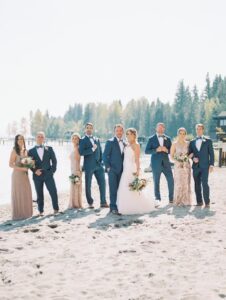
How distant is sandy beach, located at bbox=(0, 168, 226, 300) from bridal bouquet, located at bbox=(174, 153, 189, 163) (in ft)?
6.11

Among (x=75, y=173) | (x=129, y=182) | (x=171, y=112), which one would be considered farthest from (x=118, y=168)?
(x=171, y=112)

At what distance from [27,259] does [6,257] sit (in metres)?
0.49

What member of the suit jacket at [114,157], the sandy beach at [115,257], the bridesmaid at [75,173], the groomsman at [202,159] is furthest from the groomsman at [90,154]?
the groomsman at [202,159]

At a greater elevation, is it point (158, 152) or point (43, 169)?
point (158, 152)

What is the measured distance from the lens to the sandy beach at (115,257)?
18.7ft

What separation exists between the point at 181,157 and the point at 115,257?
5789mm

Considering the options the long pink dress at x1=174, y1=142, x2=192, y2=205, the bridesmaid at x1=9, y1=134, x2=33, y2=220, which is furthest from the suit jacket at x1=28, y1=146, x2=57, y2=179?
the long pink dress at x1=174, y1=142, x2=192, y2=205

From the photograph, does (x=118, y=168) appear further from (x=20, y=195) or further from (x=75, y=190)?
(x=20, y=195)

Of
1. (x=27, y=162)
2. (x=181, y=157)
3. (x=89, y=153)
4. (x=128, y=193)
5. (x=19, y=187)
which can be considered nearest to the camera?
(x=27, y=162)

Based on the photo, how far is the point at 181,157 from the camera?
1234cm

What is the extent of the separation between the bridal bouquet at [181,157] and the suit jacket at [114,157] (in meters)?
1.91

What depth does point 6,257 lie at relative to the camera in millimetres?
7402

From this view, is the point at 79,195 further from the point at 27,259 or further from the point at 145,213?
the point at 27,259

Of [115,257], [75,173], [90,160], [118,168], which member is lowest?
[115,257]
